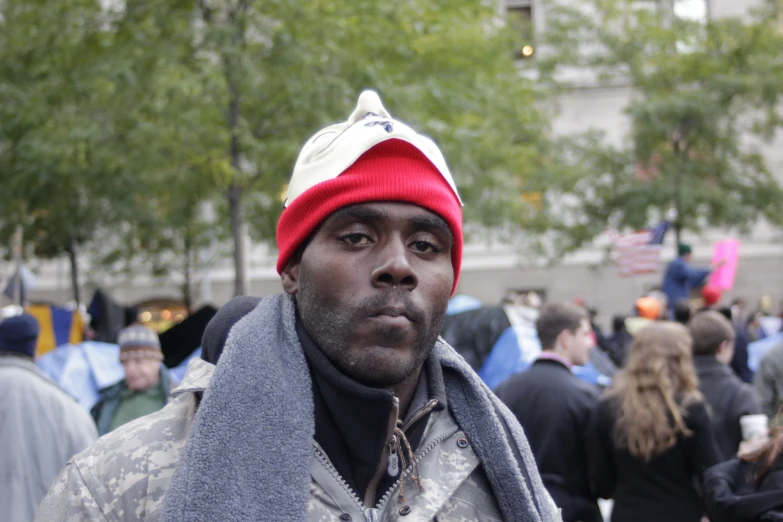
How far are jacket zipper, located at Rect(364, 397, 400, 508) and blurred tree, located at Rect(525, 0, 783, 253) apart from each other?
748 inches

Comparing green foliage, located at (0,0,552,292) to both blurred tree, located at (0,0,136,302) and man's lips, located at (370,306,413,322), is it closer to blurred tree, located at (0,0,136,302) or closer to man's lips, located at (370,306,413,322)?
blurred tree, located at (0,0,136,302)

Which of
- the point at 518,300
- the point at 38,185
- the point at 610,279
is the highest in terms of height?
the point at 38,185

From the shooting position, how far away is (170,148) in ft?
39.7

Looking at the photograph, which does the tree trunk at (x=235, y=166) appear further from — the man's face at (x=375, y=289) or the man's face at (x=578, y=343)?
the man's face at (x=375, y=289)

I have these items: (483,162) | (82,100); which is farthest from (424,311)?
(483,162)

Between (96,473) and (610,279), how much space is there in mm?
27735

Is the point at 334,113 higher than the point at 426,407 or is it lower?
higher

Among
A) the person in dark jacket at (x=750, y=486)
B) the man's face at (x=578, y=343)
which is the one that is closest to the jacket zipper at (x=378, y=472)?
the person in dark jacket at (x=750, y=486)

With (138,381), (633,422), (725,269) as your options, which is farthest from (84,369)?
(725,269)

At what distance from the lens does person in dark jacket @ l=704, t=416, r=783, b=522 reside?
13.5 ft

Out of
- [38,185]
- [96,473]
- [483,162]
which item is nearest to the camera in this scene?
[96,473]

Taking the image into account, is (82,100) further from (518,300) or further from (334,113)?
(518,300)

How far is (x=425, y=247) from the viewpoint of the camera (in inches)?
79.1

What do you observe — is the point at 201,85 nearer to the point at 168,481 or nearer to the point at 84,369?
the point at 84,369
